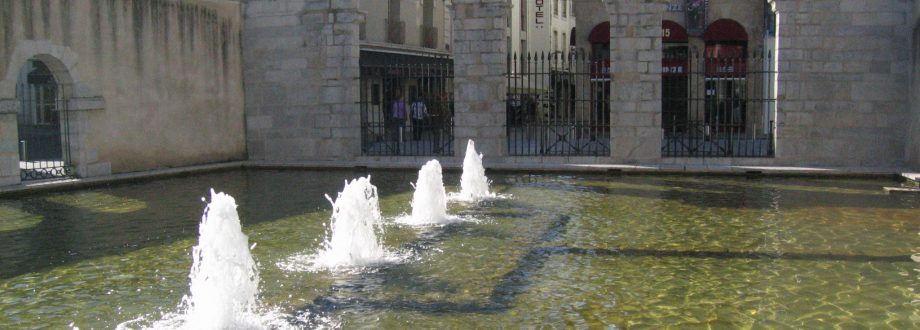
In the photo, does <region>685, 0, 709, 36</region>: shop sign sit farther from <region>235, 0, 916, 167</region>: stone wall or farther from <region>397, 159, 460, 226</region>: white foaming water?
<region>397, 159, 460, 226</region>: white foaming water

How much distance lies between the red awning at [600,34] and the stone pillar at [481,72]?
7.40 m

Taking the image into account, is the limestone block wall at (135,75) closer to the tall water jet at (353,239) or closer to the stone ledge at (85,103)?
the stone ledge at (85,103)

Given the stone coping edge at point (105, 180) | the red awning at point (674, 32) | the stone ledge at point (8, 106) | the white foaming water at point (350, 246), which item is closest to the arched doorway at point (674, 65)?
the red awning at point (674, 32)

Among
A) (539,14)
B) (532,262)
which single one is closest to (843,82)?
(532,262)

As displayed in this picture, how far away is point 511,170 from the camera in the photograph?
15.3 meters

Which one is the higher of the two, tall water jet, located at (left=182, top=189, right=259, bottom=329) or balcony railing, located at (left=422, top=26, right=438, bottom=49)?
balcony railing, located at (left=422, top=26, right=438, bottom=49)

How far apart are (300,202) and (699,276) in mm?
6080

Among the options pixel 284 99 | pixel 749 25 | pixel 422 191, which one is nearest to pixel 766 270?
pixel 422 191

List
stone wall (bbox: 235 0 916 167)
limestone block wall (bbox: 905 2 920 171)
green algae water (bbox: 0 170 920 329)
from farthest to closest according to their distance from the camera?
stone wall (bbox: 235 0 916 167) < limestone block wall (bbox: 905 2 920 171) < green algae water (bbox: 0 170 920 329)

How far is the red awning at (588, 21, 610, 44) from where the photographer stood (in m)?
23.0

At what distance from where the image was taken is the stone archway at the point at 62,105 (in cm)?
1252

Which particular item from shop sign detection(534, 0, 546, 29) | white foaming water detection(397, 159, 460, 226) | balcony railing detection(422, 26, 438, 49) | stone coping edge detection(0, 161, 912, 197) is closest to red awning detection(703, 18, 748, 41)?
stone coping edge detection(0, 161, 912, 197)

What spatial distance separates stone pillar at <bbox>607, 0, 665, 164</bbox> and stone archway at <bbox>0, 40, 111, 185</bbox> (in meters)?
8.90

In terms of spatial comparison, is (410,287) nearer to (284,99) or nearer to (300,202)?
(300,202)
